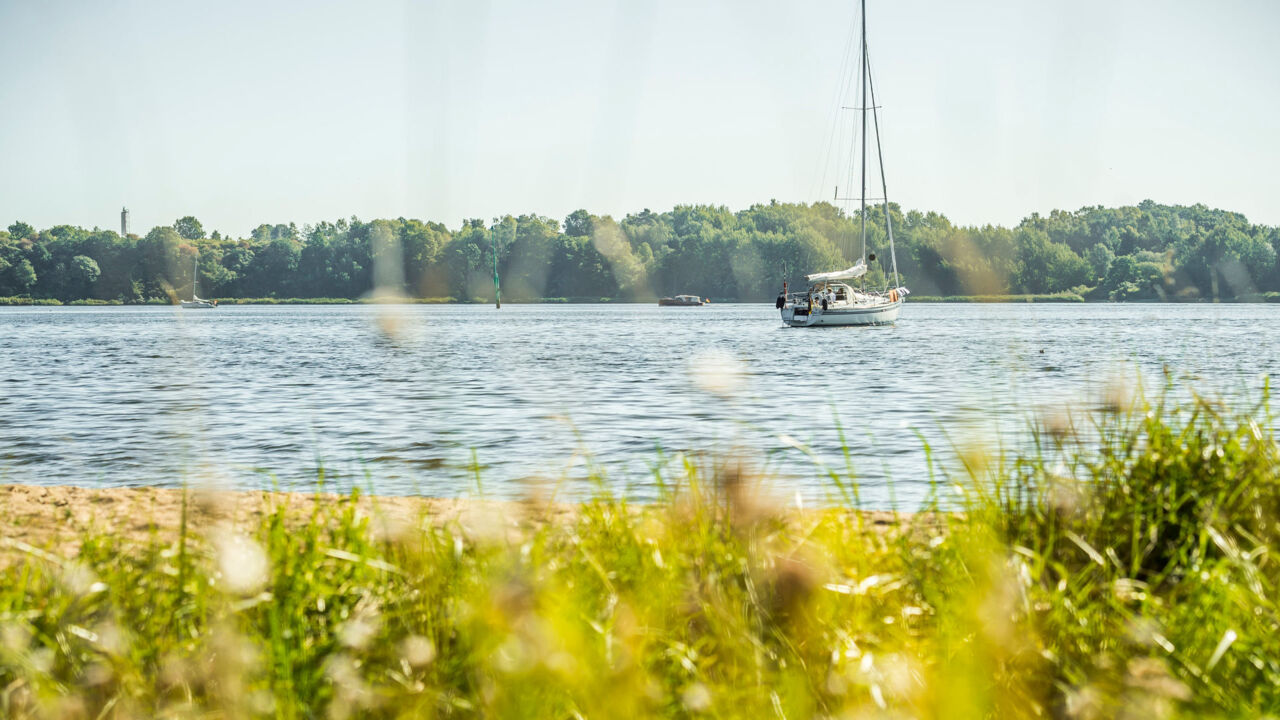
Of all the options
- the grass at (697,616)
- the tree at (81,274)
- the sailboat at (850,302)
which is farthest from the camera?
the tree at (81,274)

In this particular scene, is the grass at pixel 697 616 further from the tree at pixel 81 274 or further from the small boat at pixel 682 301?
the tree at pixel 81 274

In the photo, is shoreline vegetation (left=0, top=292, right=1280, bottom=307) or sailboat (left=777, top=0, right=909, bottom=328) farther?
shoreline vegetation (left=0, top=292, right=1280, bottom=307)

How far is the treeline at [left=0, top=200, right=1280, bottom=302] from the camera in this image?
449 feet

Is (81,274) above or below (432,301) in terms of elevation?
above

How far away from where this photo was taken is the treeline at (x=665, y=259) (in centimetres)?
13700

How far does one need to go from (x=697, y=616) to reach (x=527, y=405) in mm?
15760

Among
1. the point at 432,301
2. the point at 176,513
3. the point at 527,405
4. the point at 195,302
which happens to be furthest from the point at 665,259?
the point at 176,513

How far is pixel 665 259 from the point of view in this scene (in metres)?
160

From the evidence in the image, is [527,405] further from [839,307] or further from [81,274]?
[81,274]

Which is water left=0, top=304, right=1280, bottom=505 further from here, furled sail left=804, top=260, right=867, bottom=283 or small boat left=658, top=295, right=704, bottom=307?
small boat left=658, top=295, right=704, bottom=307

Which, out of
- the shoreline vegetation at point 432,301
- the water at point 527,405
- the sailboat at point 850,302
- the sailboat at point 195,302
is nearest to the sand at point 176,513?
the water at point 527,405

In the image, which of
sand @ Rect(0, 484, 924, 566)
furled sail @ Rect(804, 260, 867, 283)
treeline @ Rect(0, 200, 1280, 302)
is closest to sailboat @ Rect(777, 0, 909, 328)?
furled sail @ Rect(804, 260, 867, 283)

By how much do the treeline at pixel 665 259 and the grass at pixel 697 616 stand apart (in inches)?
5144

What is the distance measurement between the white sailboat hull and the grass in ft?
166
